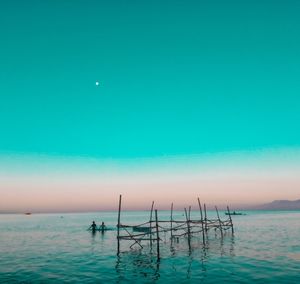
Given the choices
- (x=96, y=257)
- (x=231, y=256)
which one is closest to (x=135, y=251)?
(x=96, y=257)

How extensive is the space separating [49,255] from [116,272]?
1437 cm

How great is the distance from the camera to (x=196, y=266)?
2878 cm

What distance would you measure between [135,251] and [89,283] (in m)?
17.6

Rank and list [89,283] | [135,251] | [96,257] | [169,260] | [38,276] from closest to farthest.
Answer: [89,283] → [38,276] → [169,260] → [96,257] → [135,251]

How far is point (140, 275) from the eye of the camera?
25.4 metres

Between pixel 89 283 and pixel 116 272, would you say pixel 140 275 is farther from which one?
pixel 89 283

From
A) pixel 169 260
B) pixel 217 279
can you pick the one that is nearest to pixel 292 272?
pixel 217 279

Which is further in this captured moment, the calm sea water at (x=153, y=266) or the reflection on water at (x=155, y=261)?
the reflection on water at (x=155, y=261)

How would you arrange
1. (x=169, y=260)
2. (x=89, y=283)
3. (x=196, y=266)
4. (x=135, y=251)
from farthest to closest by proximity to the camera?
(x=135, y=251)
(x=169, y=260)
(x=196, y=266)
(x=89, y=283)

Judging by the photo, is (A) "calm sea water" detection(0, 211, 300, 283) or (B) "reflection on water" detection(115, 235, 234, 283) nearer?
(A) "calm sea water" detection(0, 211, 300, 283)

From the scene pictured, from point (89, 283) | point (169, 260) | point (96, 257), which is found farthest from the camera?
point (96, 257)

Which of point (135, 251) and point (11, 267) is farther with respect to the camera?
point (135, 251)

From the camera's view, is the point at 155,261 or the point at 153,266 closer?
the point at 153,266

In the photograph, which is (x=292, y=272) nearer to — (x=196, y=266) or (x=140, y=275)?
(x=196, y=266)
